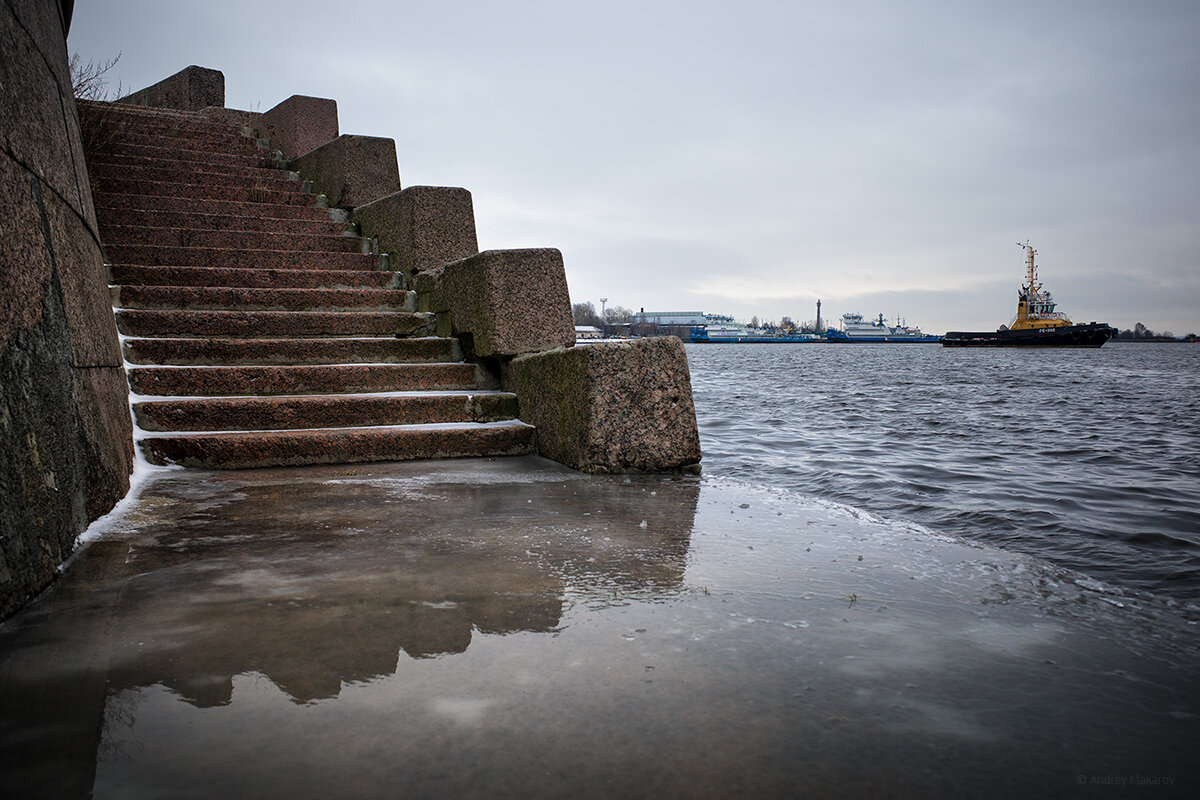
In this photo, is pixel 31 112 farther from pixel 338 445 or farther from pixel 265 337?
pixel 265 337

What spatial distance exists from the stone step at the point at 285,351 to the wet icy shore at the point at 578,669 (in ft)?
8.55

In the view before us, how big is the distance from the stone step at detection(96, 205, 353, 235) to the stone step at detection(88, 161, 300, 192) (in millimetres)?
732

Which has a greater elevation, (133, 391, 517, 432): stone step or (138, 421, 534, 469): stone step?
(133, 391, 517, 432): stone step

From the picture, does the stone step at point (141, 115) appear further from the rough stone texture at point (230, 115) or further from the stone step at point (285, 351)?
the stone step at point (285, 351)

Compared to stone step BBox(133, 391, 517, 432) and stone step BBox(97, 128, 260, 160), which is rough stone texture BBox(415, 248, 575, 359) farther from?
stone step BBox(97, 128, 260, 160)

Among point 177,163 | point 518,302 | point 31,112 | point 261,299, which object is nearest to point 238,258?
point 261,299

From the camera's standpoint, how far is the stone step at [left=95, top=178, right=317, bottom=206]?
24.4ft

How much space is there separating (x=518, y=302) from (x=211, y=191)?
4.64m

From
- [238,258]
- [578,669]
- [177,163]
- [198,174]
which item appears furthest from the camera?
[177,163]

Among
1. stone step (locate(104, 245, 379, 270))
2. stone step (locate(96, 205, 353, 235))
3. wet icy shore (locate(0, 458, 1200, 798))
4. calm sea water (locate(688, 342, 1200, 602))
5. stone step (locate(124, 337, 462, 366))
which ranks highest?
stone step (locate(96, 205, 353, 235))

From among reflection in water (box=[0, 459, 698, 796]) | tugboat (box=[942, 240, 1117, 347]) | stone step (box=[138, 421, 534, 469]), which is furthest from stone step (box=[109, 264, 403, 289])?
tugboat (box=[942, 240, 1117, 347])

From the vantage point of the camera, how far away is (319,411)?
16.1 feet

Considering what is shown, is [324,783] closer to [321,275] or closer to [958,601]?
[958,601]

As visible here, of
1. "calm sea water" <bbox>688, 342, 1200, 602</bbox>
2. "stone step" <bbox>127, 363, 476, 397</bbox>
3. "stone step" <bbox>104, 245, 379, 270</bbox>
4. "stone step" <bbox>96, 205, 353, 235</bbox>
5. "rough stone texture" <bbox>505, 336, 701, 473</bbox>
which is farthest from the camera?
"stone step" <bbox>96, 205, 353, 235</bbox>
